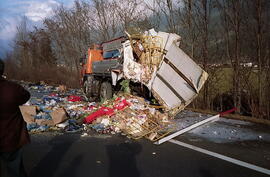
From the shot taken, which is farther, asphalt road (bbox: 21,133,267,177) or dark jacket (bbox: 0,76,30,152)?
asphalt road (bbox: 21,133,267,177)

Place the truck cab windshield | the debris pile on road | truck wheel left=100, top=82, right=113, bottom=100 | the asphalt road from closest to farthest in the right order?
the asphalt road
the debris pile on road
the truck cab windshield
truck wheel left=100, top=82, right=113, bottom=100

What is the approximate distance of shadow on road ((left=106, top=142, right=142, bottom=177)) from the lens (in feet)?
12.5

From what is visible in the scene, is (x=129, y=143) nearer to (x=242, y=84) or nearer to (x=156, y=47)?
(x=156, y=47)

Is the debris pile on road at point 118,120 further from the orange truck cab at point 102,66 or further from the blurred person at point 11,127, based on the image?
the blurred person at point 11,127

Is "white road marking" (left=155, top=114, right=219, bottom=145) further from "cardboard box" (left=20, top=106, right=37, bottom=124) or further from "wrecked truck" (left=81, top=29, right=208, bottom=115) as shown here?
"cardboard box" (left=20, top=106, right=37, bottom=124)

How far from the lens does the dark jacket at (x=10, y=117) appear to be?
2.85 meters

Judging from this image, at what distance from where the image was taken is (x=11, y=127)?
292 centimetres

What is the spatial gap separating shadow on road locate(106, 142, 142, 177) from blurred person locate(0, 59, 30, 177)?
1.38 meters

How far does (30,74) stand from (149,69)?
2867 cm

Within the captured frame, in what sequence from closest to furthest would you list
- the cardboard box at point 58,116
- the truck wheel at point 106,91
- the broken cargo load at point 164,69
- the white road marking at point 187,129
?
1. the white road marking at point 187,129
2. the cardboard box at point 58,116
3. the broken cargo load at point 164,69
4. the truck wheel at point 106,91

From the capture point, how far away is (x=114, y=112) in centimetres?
717

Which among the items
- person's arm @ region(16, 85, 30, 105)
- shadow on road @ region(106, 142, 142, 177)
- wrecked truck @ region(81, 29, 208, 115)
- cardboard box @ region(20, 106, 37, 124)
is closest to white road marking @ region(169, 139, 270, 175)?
shadow on road @ region(106, 142, 142, 177)

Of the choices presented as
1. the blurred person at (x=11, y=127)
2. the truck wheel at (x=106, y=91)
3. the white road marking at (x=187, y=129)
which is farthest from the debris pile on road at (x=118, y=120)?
the blurred person at (x=11, y=127)

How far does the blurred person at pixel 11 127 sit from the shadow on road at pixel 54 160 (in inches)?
33.1
